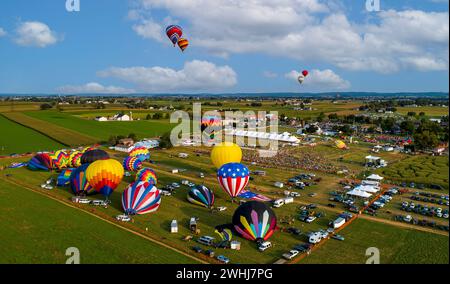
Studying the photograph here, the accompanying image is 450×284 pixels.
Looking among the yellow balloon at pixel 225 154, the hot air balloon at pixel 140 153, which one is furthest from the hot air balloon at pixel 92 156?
the yellow balloon at pixel 225 154

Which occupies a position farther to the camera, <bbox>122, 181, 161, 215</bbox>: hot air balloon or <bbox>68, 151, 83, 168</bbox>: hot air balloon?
<bbox>68, 151, 83, 168</bbox>: hot air balloon

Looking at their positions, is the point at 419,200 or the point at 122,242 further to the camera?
the point at 419,200

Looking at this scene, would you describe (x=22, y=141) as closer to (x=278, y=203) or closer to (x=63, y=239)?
(x=63, y=239)

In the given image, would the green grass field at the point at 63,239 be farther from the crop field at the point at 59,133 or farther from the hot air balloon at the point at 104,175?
the crop field at the point at 59,133

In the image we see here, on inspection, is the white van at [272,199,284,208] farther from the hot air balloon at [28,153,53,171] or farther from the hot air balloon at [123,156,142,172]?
the hot air balloon at [28,153,53,171]

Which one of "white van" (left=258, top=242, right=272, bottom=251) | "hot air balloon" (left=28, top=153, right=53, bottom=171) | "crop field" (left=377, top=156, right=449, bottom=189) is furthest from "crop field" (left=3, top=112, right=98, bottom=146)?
"crop field" (left=377, top=156, right=449, bottom=189)

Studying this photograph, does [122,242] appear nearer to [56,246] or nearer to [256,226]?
[56,246]
